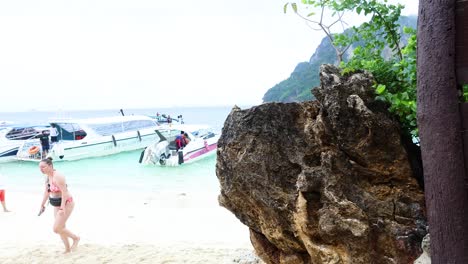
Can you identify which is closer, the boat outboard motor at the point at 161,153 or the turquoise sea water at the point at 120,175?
the turquoise sea water at the point at 120,175

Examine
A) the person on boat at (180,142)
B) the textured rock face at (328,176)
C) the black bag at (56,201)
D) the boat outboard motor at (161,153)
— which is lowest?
the boat outboard motor at (161,153)

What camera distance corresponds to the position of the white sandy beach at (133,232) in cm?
725

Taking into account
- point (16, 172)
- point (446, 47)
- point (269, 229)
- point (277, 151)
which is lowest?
point (16, 172)

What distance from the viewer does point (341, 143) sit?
11.0ft

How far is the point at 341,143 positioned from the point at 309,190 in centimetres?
49

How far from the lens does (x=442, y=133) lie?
1.79 metres

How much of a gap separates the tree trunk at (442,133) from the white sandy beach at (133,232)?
15.3 ft

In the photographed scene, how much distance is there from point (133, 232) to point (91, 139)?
70.5 ft

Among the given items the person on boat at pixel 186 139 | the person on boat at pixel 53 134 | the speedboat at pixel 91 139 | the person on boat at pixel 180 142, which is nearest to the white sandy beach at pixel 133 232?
the person on boat at pixel 180 142

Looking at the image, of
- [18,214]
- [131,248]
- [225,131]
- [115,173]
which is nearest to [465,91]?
[225,131]

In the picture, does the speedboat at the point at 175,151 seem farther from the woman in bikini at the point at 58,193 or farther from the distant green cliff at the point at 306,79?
the woman in bikini at the point at 58,193

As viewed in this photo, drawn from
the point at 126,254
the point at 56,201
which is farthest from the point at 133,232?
the point at 56,201

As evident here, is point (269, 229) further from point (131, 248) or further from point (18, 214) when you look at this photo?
point (18, 214)

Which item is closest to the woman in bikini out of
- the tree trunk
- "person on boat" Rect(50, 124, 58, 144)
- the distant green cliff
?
the distant green cliff
